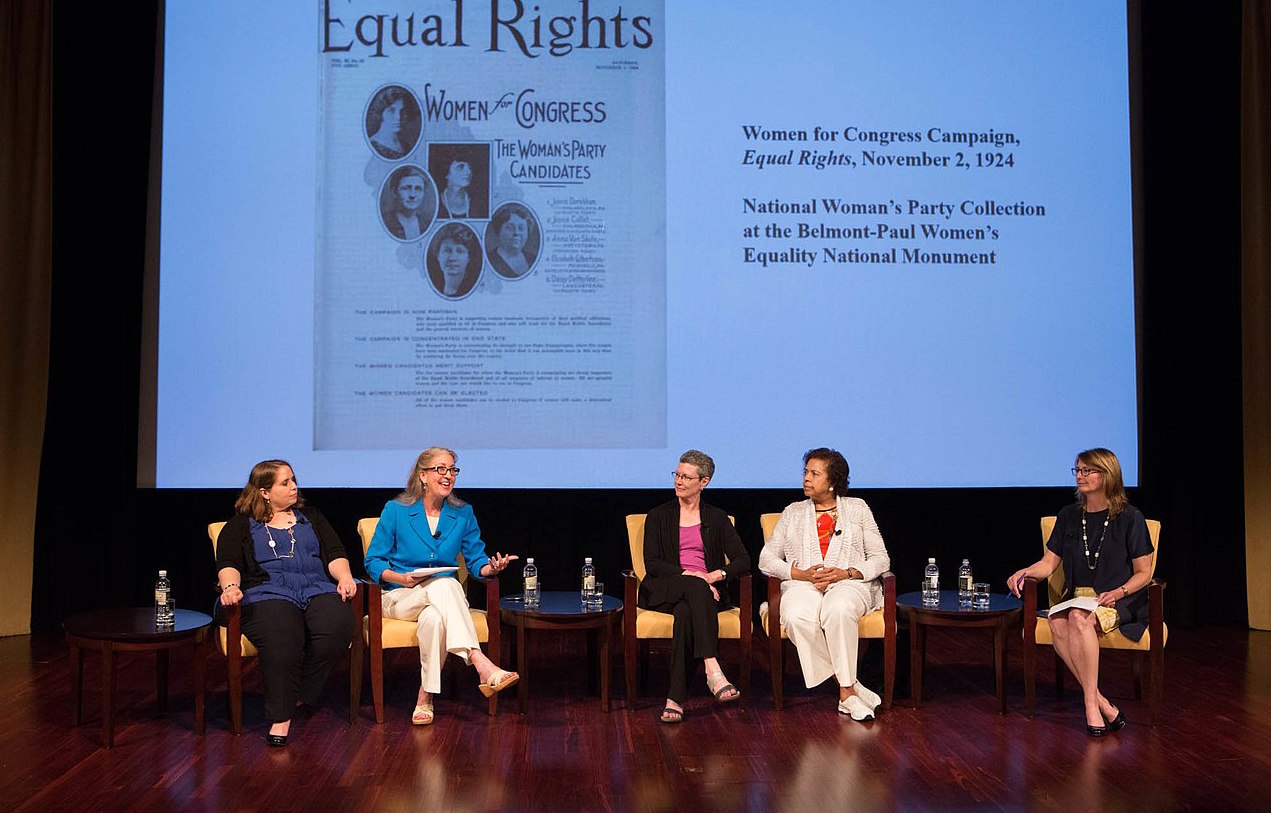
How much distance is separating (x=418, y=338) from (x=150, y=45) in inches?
80.3

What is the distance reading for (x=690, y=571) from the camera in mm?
4641

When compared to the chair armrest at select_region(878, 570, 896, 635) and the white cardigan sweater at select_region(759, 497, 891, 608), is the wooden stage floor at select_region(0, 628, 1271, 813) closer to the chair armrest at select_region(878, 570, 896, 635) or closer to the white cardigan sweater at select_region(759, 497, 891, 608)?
the chair armrest at select_region(878, 570, 896, 635)

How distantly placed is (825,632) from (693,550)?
655mm

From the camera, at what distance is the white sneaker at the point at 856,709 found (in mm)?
4246

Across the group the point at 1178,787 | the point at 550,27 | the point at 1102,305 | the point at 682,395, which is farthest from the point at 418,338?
the point at 1178,787

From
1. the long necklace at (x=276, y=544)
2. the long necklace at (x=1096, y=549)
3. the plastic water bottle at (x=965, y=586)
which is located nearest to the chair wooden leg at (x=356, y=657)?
the long necklace at (x=276, y=544)

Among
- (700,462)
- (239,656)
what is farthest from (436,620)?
(700,462)

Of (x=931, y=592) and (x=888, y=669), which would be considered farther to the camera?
(x=931, y=592)

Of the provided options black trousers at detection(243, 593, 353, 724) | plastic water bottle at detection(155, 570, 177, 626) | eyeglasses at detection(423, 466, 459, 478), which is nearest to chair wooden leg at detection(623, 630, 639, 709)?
eyeglasses at detection(423, 466, 459, 478)

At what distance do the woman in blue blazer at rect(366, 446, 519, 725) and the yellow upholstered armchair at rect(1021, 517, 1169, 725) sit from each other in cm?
196

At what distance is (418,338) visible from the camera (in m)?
5.79

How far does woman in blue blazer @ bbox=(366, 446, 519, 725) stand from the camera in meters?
4.25

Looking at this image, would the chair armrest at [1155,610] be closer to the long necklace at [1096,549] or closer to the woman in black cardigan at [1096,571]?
the woman in black cardigan at [1096,571]

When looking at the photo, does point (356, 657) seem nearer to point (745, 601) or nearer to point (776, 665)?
point (745, 601)
